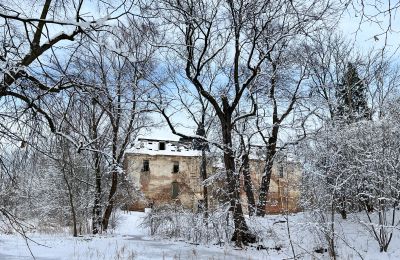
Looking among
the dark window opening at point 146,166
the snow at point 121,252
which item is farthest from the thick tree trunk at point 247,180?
the dark window opening at point 146,166

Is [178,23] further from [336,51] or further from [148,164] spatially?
[148,164]

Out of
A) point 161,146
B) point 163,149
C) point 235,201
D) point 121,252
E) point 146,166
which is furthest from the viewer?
point 161,146

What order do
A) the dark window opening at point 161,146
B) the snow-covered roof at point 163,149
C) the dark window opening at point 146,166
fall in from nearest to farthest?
the dark window opening at point 146,166, the snow-covered roof at point 163,149, the dark window opening at point 161,146

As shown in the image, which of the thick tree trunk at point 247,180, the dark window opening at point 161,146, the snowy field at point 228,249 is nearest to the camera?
the snowy field at point 228,249

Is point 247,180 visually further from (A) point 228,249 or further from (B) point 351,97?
(B) point 351,97

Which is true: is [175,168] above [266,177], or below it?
above

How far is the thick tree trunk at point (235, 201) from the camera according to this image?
12.0 metres

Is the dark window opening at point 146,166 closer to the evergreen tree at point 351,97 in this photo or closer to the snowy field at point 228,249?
the evergreen tree at point 351,97

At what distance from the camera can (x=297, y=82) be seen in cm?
1703

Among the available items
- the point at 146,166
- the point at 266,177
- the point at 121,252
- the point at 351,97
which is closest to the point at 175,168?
the point at 146,166

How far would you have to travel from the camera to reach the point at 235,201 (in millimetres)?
11891

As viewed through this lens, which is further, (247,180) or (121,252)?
(247,180)

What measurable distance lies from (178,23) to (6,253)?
308 inches

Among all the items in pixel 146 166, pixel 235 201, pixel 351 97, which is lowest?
pixel 235 201
